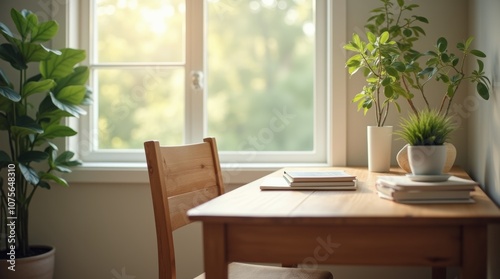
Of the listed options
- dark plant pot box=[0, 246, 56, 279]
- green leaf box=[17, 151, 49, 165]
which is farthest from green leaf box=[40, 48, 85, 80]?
dark plant pot box=[0, 246, 56, 279]

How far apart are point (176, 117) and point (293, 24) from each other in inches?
29.6

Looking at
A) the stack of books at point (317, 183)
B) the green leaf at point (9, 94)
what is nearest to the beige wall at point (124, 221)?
the green leaf at point (9, 94)

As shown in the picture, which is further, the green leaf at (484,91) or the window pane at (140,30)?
the window pane at (140,30)

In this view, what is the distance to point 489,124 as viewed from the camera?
1.93m

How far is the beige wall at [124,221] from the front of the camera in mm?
2564

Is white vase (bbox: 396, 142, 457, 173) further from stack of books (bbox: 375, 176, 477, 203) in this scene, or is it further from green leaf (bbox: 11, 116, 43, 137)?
green leaf (bbox: 11, 116, 43, 137)

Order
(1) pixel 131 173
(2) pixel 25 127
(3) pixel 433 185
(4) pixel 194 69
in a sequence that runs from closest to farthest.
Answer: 1. (3) pixel 433 185
2. (2) pixel 25 127
3. (1) pixel 131 173
4. (4) pixel 194 69

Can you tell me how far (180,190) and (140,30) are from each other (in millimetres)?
1403

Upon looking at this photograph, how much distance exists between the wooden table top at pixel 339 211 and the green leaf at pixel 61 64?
1.31m

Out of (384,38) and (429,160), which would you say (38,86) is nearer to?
(384,38)

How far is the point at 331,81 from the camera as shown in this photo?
2607 mm

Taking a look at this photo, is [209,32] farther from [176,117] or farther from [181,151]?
[181,151]

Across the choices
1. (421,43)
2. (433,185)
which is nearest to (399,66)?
(421,43)

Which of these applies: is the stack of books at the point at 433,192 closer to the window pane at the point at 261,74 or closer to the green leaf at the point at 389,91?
the green leaf at the point at 389,91
